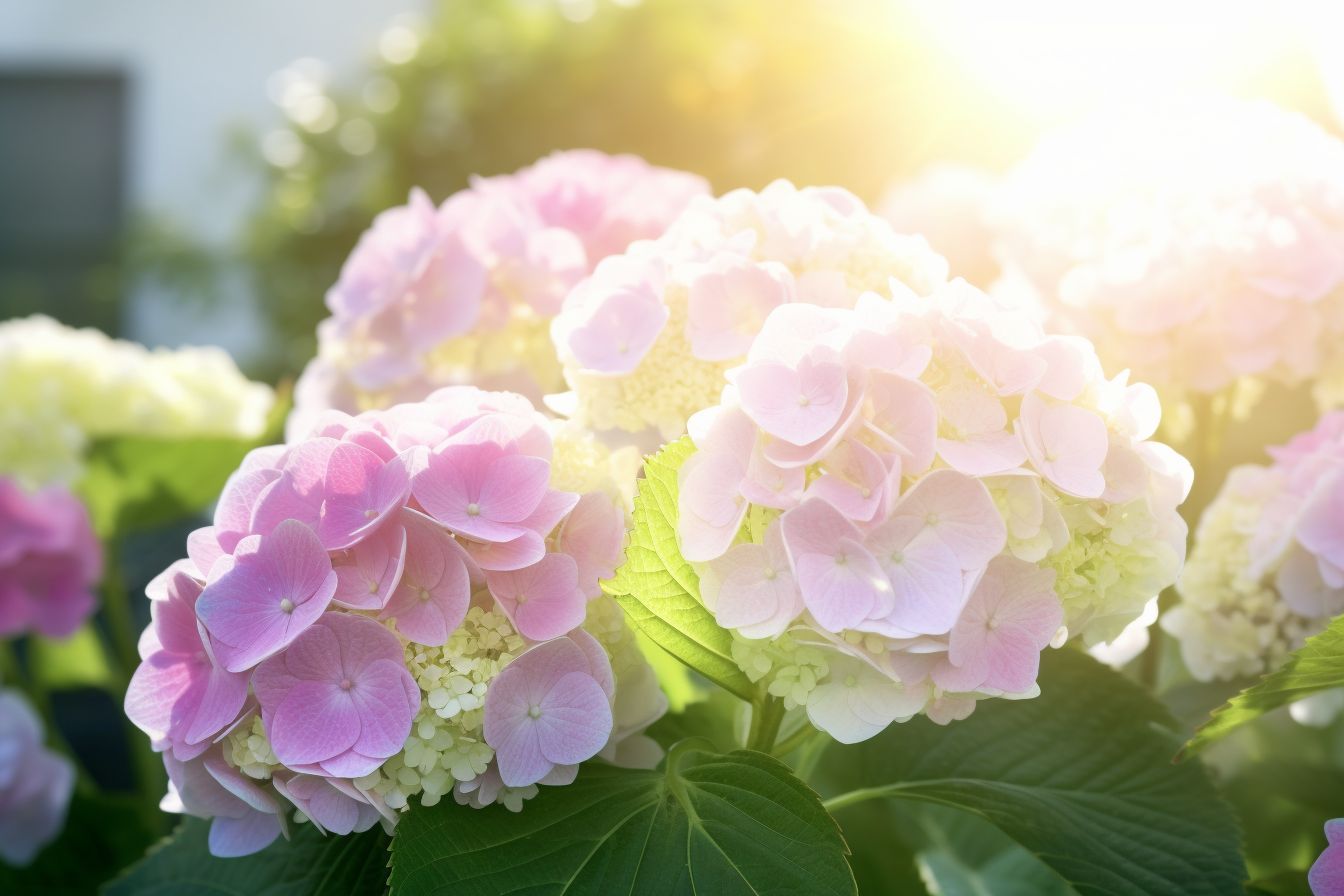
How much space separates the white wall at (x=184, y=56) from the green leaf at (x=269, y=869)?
4972 mm

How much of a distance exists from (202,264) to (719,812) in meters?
4.39

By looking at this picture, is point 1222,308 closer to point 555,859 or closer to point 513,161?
point 555,859

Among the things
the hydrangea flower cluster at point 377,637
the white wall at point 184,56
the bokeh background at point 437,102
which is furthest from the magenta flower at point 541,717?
the white wall at point 184,56

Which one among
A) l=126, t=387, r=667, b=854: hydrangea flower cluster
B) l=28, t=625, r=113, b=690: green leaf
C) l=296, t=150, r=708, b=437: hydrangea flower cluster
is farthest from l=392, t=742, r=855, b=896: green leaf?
l=28, t=625, r=113, b=690: green leaf

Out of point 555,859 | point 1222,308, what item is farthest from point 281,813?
point 1222,308

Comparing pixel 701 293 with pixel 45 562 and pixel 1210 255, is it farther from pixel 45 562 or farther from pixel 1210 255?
pixel 45 562

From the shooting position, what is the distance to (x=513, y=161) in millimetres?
2354

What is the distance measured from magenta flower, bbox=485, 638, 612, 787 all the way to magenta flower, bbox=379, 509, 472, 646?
0.07ft

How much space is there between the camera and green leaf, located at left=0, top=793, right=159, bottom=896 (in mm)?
674

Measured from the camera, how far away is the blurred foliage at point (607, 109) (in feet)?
4.86

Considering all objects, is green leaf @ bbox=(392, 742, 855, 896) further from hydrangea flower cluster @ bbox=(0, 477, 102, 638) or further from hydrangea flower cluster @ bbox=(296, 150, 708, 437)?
hydrangea flower cluster @ bbox=(0, 477, 102, 638)

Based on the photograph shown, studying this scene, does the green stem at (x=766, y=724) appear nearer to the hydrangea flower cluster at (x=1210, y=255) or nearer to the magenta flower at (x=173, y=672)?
the magenta flower at (x=173, y=672)

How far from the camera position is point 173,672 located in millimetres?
348

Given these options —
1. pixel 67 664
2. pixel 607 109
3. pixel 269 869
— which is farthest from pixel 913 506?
pixel 607 109
